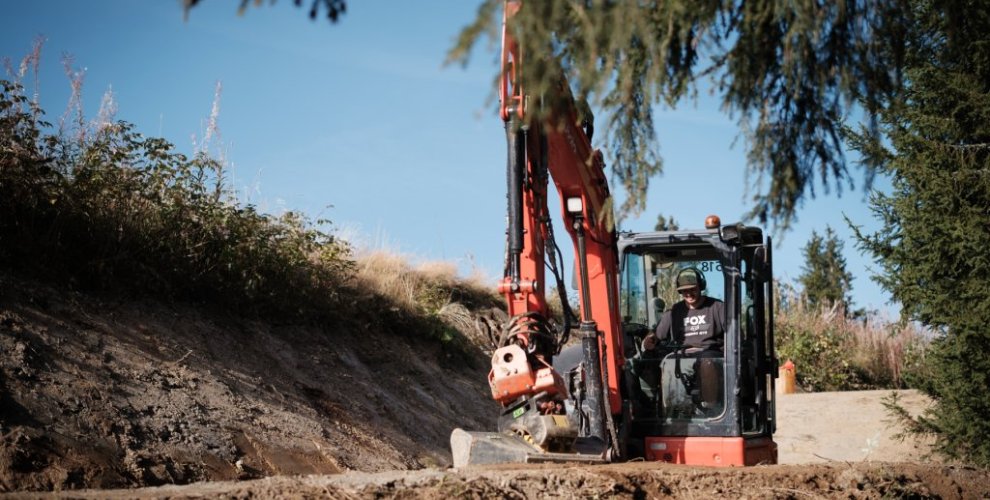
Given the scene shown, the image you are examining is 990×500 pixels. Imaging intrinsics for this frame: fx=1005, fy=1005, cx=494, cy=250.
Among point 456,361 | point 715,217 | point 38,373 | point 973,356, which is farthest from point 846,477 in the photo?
point 456,361

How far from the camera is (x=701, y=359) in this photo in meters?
8.41

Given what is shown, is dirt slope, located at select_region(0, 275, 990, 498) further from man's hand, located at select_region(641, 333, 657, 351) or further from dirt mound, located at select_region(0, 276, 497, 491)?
man's hand, located at select_region(641, 333, 657, 351)

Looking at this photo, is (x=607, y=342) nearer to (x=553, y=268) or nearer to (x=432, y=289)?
(x=553, y=268)

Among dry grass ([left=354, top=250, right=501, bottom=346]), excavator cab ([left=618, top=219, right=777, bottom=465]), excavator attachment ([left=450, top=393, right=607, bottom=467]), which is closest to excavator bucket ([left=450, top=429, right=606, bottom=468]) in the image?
excavator attachment ([left=450, top=393, right=607, bottom=467])

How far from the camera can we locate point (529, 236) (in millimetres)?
7742

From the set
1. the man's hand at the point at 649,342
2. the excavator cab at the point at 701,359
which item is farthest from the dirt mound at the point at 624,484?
the man's hand at the point at 649,342

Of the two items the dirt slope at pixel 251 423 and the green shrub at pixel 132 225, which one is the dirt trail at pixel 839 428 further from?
the green shrub at pixel 132 225

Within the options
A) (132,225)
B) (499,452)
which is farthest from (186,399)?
(499,452)

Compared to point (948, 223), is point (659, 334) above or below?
below

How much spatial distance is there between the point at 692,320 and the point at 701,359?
0.35 meters

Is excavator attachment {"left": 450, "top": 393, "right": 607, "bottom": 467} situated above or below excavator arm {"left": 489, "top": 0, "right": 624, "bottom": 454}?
below

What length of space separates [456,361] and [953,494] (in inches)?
304

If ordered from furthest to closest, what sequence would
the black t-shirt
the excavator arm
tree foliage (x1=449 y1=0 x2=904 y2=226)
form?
the black t-shirt
the excavator arm
tree foliage (x1=449 y1=0 x2=904 y2=226)

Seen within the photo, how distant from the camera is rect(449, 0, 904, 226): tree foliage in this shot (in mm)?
4543
